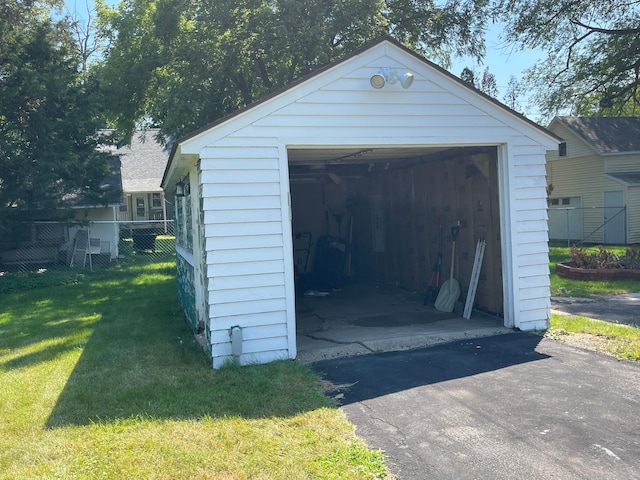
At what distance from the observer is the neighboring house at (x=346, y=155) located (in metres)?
6.27

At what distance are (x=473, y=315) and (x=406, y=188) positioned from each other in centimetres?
327

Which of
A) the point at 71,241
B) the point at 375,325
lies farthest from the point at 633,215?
the point at 71,241

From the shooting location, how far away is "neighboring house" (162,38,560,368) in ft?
20.6

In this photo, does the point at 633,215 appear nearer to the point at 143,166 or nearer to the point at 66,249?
the point at 66,249

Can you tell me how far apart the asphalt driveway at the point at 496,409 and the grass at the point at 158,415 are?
13.7 inches

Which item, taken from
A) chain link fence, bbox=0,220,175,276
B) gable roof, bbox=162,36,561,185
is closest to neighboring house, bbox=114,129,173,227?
chain link fence, bbox=0,220,175,276

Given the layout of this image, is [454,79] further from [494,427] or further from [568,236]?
[568,236]

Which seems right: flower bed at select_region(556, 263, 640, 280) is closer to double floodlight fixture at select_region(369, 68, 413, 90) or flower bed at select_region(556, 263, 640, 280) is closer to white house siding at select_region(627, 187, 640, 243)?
double floodlight fixture at select_region(369, 68, 413, 90)

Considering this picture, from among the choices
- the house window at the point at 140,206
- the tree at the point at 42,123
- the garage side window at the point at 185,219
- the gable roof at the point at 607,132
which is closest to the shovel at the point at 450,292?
the garage side window at the point at 185,219

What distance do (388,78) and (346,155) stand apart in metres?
3.06

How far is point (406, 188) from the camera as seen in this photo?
10.9 meters

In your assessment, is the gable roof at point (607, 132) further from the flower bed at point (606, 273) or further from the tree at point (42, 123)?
the tree at point (42, 123)

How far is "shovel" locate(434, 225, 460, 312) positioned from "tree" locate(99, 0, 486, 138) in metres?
7.59

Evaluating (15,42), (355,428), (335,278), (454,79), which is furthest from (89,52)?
(355,428)
